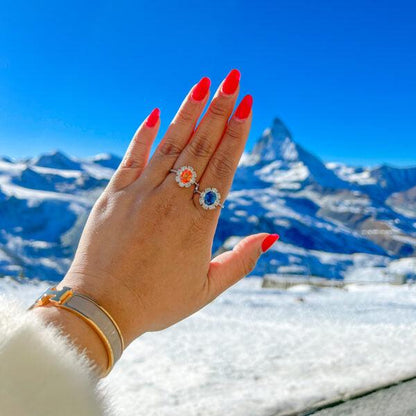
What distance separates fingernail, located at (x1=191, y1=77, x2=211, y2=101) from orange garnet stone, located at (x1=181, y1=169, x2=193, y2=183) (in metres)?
0.35

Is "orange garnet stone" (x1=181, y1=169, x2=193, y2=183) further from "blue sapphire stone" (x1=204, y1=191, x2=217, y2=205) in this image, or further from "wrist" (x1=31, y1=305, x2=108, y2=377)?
"wrist" (x1=31, y1=305, x2=108, y2=377)

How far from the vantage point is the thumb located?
6.06ft

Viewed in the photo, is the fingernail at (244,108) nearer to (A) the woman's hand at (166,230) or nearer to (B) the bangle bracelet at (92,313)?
(A) the woman's hand at (166,230)

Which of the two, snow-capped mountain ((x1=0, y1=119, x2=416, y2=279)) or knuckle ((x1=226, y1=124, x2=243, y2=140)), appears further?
snow-capped mountain ((x1=0, y1=119, x2=416, y2=279))

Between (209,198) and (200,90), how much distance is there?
51 centimetres

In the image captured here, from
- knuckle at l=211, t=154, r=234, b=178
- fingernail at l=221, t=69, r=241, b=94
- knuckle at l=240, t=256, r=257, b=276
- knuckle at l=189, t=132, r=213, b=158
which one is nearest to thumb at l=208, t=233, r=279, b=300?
knuckle at l=240, t=256, r=257, b=276

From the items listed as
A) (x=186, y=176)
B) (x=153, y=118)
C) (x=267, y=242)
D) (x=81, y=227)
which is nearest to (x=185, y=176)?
(x=186, y=176)

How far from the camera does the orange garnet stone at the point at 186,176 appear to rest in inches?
75.5

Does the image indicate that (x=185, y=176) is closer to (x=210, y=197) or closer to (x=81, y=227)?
(x=210, y=197)

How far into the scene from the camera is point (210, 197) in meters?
1.92

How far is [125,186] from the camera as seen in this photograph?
1.94 m

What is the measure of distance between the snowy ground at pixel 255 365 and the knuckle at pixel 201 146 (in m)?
0.99

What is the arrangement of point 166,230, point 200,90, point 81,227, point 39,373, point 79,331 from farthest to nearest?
point 81,227, point 200,90, point 166,230, point 79,331, point 39,373

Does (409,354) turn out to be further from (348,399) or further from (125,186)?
(125,186)
